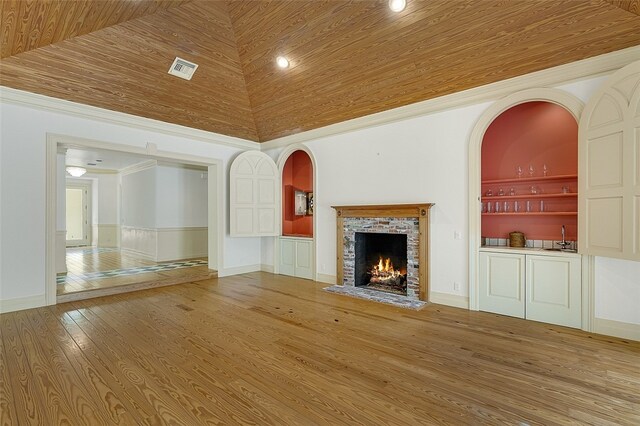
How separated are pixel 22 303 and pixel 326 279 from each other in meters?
4.55

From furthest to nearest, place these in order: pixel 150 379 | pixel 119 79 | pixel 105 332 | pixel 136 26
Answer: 1. pixel 119 79
2. pixel 136 26
3. pixel 105 332
4. pixel 150 379

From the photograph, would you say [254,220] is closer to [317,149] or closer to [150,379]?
[317,149]

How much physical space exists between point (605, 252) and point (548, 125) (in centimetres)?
197

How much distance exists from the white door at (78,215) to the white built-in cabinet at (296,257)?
9595 millimetres

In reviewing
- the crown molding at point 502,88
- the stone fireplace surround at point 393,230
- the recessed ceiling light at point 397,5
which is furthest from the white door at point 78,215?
the recessed ceiling light at point 397,5

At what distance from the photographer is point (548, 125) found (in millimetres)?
Result: 4211

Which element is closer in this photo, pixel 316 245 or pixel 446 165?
pixel 446 165

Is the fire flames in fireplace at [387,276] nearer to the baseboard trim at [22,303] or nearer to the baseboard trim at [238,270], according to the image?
the baseboard trim at [238,270]

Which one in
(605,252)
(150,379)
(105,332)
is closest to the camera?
(150,379)

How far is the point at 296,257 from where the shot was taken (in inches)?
257

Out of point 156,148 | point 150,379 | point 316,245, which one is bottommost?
point 150,379

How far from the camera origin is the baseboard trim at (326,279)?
229 inches

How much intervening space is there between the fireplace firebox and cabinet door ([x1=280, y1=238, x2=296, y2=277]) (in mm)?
1634

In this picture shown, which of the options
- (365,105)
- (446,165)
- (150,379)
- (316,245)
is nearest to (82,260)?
(316,245)
